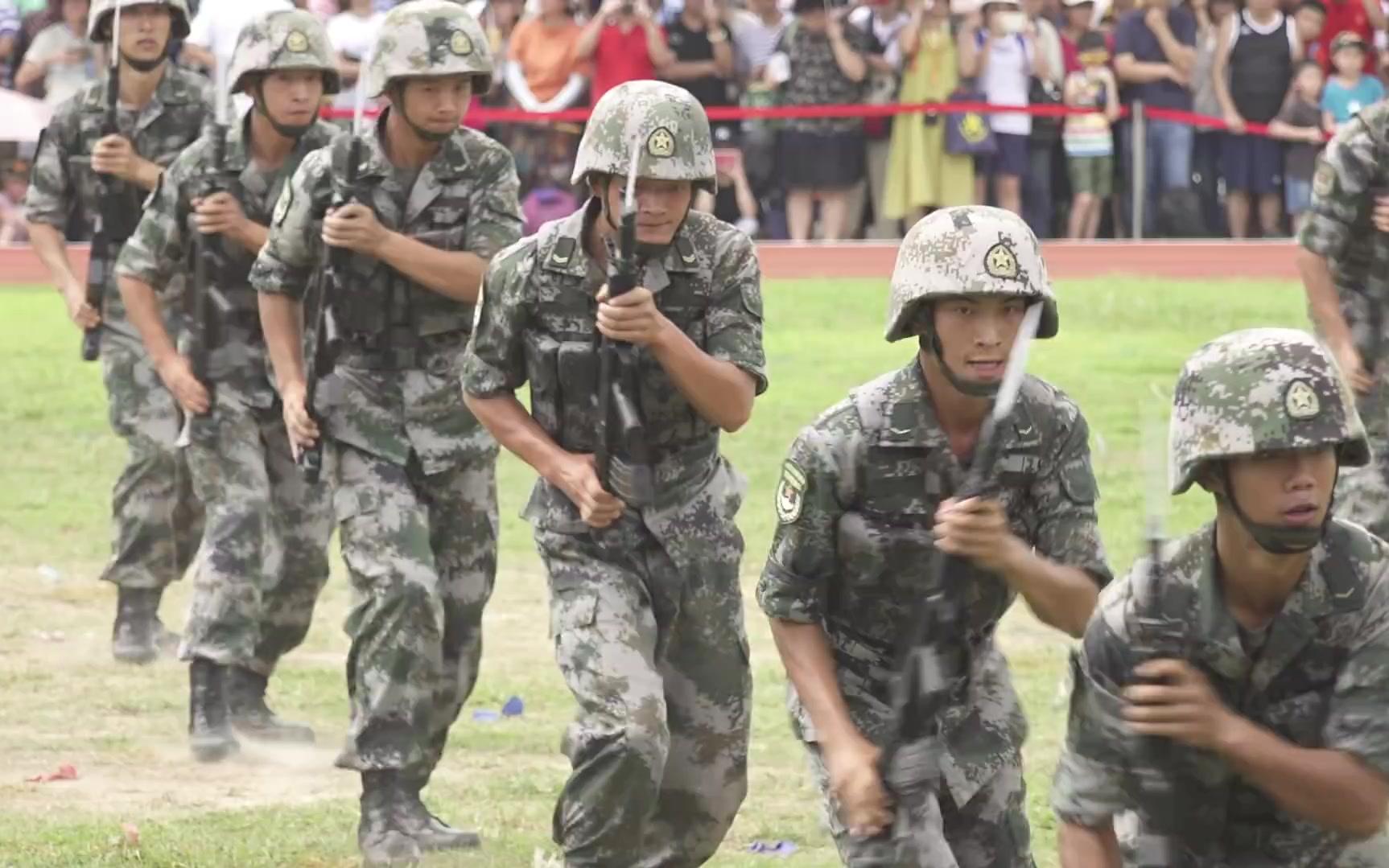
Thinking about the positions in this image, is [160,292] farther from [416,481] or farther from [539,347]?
[539,347]

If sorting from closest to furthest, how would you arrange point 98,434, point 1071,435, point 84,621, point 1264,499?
point 1264,499 → point 1071,435 → point 84,621 → point 98,434

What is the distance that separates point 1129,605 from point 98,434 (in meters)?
14.2

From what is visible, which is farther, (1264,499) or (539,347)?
(539,347)

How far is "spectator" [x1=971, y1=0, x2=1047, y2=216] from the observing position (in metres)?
23.2

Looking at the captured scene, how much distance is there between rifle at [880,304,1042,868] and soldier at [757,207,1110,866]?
2cm

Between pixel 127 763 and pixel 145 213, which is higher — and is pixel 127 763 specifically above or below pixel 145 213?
below

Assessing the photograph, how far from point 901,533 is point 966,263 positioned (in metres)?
0.60

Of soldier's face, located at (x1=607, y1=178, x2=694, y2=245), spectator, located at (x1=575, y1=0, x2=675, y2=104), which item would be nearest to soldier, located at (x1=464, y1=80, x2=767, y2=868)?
soldier's face, located at (x1=607, y1=178, x2=694, y2=245)

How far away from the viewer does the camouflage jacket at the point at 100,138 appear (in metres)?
12.4

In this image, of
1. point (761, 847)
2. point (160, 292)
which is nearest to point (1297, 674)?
point (761, 847)

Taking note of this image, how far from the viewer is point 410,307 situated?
938cm

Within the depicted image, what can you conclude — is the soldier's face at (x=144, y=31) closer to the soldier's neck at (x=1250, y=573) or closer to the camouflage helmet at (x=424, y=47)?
the camouflage helmet at (x=424, y=47)

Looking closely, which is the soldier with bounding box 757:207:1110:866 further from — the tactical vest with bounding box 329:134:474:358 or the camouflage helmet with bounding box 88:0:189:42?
the camouflage helmet with bounding box 88:0:189:42

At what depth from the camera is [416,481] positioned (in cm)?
936
